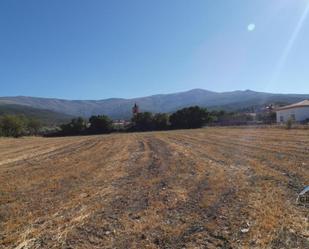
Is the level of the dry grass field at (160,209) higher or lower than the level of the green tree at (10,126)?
higher

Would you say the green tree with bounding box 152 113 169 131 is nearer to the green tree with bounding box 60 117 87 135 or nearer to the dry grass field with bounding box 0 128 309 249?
the green tree with bounding box 60 117 87 135

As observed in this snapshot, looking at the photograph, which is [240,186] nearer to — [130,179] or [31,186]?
[130,179]

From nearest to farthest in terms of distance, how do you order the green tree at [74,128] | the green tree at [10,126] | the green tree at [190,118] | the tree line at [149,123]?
the green tree at [10,126] < the green tree at [190,118] < the tree line at [149,123] < the green tree at [74,128]

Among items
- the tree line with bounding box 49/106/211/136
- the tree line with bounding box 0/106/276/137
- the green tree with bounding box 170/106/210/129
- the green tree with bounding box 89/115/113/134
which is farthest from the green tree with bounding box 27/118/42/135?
the green tree with bounding box 170/106/210/129

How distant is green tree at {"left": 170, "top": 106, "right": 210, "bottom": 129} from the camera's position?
7975cm

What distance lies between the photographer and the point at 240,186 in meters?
8.80

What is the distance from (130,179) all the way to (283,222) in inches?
218

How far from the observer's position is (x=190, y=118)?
3174 inches

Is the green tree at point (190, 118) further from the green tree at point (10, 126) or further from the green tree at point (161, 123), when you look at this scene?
the green tree at point (10, 126)

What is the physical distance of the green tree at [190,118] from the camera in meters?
79.8

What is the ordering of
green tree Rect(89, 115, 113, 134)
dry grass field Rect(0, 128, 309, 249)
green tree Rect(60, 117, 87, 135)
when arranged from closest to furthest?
dry grass field Rect(0, 128, 309, 249)
green tree Rect(89, 115, 113, 134)
green tree Rect(60, 117, 87, 135)

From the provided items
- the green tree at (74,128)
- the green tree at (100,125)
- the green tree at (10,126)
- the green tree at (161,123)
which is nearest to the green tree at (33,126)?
the green tree at (10,126)

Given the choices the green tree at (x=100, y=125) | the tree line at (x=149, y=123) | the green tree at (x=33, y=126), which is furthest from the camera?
the green tree at (x=33, y=126)

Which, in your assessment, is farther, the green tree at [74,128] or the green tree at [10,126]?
the green tree at [74,128]
